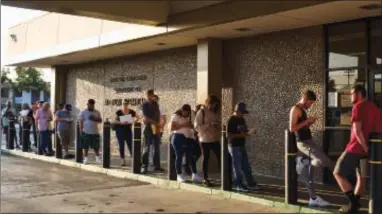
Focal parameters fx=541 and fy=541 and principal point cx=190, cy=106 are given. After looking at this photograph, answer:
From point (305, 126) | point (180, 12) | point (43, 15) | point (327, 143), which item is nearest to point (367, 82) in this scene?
point (327, 143)

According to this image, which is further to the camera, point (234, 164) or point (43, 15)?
point (43, 15)

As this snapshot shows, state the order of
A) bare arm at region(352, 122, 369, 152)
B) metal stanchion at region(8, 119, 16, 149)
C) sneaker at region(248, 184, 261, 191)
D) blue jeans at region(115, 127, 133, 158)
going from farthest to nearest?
metal stanchion at region(8, 119, 16, 149) < blue jeans at region(115, 127, 133, 158) < sneaker at region(248, 184, 261, 191) < bare arm at region(352, 122, 369, 152)

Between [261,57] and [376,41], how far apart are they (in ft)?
9.18

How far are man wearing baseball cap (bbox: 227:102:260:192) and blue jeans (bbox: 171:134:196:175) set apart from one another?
1.27 meters

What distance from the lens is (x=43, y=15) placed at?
19.9 meters

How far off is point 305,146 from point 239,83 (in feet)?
14.3

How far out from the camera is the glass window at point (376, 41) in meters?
9.98

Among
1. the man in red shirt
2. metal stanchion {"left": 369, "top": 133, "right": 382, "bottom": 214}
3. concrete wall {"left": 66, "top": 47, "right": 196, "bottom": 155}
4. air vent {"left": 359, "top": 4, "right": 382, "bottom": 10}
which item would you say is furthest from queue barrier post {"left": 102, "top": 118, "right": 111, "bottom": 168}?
metal stanchion {"left": 369, "top": 133, "right": 382, "bottom": 214}

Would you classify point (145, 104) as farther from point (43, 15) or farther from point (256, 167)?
point (43, 15)

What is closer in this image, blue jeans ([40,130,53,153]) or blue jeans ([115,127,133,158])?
blue jeans ([115,127,133,158])

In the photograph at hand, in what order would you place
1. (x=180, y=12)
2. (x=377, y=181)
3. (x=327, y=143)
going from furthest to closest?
1. (x=180, y=12)
2. (x=327, y=143)
3. (x=377, y=181)

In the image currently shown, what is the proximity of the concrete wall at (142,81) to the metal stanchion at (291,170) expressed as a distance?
589cm

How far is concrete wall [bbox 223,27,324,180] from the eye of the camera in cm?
1105

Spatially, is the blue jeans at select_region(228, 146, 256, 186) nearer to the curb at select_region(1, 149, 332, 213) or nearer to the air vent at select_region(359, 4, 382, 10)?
the curb at select_region(1, 149, 332, 213)
